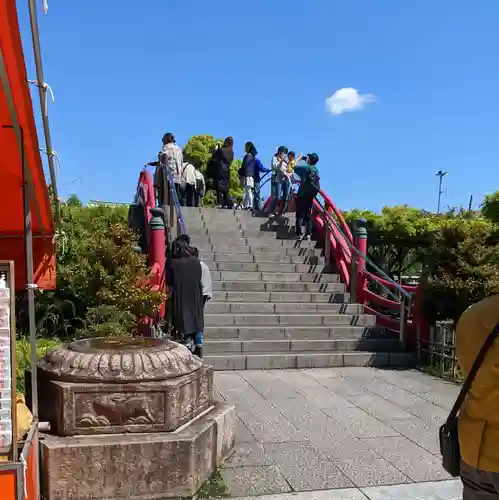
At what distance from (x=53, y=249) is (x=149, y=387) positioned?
1.32 m

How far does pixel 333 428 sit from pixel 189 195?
28.9ft

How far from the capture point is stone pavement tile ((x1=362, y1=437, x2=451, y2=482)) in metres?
4.04

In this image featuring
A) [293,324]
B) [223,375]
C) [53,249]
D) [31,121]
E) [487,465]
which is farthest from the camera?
[293,324]

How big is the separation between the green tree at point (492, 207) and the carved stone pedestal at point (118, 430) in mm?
12666

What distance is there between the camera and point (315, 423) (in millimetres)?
5238

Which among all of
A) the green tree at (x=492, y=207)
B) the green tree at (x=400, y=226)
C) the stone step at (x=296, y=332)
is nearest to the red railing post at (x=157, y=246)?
the stone step at (x=296, y=332)

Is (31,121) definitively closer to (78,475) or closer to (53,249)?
(53,249)

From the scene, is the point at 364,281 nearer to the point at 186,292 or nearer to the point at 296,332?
the point at 296,332

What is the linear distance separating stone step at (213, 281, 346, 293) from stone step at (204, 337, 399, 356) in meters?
1.57

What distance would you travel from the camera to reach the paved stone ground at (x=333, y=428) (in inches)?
156

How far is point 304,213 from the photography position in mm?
11383

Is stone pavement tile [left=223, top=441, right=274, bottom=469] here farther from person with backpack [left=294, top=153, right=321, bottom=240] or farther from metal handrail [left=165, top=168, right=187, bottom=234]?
person with backpack [left=294, top=153, right=321, bottom=240]

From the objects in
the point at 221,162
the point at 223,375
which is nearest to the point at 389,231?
the point at 221,162

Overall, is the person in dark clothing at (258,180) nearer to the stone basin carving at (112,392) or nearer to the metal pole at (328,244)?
the metal pole at (328,244)
